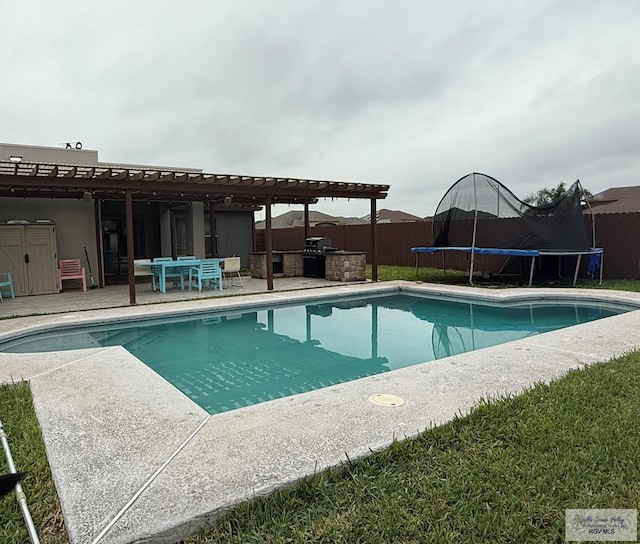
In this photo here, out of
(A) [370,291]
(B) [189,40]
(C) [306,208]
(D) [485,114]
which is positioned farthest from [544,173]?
(B) [189,40]

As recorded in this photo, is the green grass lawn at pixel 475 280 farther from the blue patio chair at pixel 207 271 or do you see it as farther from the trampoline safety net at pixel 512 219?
the blue patio chair at pixel 207 271

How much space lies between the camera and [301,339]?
7172 millimetres

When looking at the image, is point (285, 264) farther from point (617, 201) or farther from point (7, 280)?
point (617, 201)

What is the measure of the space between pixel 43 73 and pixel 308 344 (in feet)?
32.5

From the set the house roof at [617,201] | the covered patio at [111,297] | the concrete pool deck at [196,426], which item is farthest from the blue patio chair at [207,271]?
the house roof at [617,201]

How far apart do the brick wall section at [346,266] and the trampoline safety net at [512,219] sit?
2.78 metres

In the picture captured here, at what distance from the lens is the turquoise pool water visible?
5137mm

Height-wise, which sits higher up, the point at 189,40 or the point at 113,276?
the point at 189,40

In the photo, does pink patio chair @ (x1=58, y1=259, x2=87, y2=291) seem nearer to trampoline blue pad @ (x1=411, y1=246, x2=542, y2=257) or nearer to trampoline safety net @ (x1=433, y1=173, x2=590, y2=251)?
trampoline blue pad @ (x1=411, y1=246, x2=542, y2=257)

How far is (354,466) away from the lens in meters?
2.61

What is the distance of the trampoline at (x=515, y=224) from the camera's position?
11.1 m

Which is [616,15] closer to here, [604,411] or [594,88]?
[594,88]
